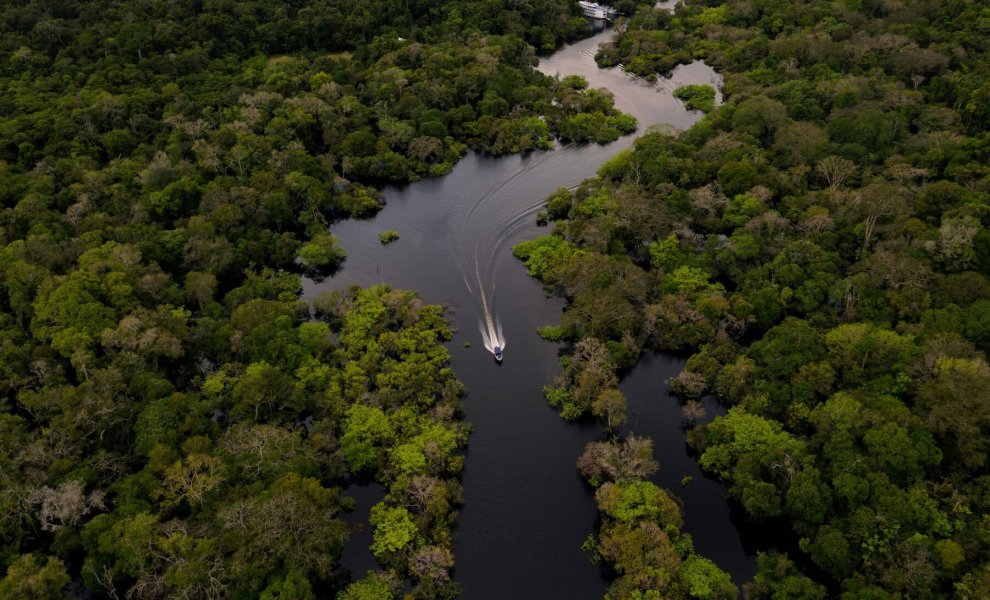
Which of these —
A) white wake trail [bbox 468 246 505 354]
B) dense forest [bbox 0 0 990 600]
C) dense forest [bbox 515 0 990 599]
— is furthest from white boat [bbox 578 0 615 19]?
white wake trail [bbox 468 246 505 354]

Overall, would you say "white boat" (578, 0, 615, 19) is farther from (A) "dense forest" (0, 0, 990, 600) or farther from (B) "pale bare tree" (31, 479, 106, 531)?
(B) "pale bare tree" (31, 479, 106, 531)

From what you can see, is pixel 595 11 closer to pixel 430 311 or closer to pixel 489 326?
pixel 489 326

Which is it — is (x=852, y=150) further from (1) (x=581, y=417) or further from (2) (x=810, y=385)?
(1) (x=581, y=417)

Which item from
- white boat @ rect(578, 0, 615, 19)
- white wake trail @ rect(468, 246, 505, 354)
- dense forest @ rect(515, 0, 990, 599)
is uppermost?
white boat @ rect(578, 0, 615, 19)

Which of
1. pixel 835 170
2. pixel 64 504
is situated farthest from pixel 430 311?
pixel 835 170

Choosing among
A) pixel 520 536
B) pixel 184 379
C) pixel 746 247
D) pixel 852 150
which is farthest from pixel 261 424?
pixel 852 150
